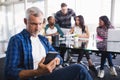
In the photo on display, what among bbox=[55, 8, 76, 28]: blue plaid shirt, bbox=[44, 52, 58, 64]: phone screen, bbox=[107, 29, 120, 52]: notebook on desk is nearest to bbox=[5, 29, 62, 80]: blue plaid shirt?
bbox=[44, 52, 58, 64]: phone screen

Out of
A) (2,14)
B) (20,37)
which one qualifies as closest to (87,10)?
(2,14)

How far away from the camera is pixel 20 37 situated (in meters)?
1.41

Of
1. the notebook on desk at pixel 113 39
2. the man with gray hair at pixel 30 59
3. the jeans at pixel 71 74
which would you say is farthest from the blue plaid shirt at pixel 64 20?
the jeans at pixel 71 74

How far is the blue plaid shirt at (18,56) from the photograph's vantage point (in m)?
1.30

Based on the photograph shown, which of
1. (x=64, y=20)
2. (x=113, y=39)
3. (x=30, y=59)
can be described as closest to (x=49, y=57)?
(x=30, y=59)

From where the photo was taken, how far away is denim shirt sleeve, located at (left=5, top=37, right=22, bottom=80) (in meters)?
1.29

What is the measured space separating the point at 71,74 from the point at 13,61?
425 mm

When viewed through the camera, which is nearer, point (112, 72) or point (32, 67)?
point (32, 67)

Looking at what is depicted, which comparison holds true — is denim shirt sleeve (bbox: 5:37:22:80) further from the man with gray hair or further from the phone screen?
the phone screen

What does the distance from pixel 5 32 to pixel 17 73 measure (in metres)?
4.42

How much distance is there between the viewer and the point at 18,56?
1.34 metres

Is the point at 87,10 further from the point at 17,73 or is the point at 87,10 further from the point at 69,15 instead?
the point at 17,73

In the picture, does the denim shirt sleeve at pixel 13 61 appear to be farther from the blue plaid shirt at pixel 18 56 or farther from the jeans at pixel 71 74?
the jeans at pixel 71 74

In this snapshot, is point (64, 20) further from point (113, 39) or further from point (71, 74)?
point (71, 74)
